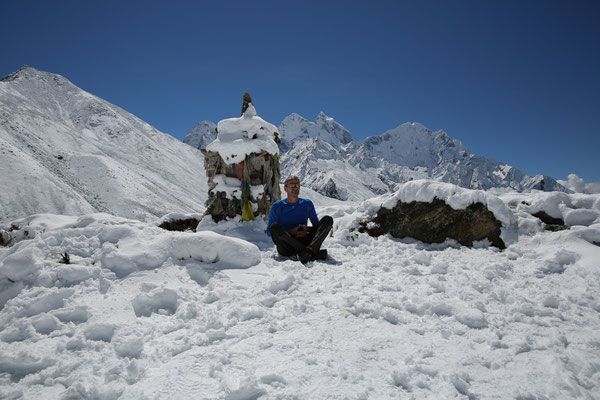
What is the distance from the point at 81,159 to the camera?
89.0 metres

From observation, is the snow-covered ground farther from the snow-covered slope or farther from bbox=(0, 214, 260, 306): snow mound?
the snow-covered slope

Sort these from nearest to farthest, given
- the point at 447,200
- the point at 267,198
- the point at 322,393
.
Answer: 1. the point at 322,393
2. the point at 447,200
3. the point at 267,198

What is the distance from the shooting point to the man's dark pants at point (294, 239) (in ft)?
17.9

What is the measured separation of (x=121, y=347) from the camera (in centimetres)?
242

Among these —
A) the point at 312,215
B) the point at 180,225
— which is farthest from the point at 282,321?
the point at 180,225

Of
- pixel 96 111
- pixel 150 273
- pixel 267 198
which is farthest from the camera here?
pixel 96 111

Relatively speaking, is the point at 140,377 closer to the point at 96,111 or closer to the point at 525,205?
the point at 525,205

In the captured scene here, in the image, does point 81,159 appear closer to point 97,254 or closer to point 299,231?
point 97,254

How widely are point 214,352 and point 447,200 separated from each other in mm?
5811

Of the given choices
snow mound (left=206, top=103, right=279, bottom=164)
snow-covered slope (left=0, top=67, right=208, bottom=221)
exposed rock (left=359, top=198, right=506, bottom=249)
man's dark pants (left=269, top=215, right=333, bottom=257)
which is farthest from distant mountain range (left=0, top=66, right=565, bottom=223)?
man's dark pants (left=269, top=215, right=333, bottom=257)

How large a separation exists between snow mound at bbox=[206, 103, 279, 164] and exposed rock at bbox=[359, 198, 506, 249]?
4.24 meters

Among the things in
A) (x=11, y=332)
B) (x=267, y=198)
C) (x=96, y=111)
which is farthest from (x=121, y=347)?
(x=96, y=111)

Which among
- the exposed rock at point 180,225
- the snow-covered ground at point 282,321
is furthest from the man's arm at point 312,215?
the exposed rock at point 180,225

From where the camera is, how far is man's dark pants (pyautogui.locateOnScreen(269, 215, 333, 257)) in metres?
5.47
